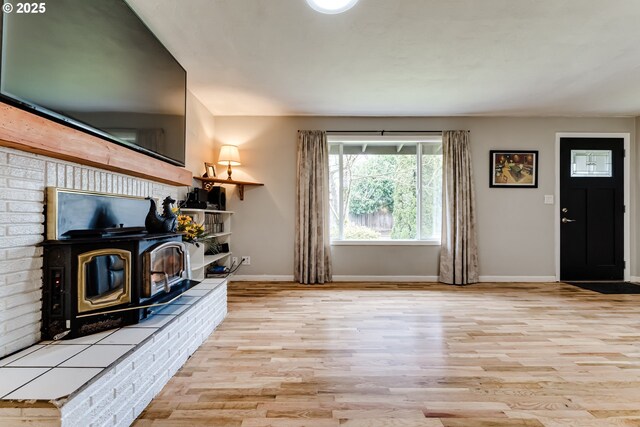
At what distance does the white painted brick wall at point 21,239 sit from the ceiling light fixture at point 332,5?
176 cm

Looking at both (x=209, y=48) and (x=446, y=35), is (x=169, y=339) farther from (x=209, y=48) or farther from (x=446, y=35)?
(x=446, y=35)

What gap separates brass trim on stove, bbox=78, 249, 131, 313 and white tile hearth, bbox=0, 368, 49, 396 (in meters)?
0.34

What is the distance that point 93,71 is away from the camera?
158 cm

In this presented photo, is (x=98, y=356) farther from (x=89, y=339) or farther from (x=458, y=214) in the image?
(x=458, y=214)

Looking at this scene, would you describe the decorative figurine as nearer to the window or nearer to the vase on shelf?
the vase on shelf

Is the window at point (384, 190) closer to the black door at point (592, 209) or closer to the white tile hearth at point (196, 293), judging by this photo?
the black door at point (592, 209)

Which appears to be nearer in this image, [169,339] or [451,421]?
[451,421]

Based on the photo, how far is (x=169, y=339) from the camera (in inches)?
66.1

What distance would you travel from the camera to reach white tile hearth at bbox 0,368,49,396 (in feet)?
3.39

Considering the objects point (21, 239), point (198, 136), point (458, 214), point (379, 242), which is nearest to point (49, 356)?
point (21, 239)

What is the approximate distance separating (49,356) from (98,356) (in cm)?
20

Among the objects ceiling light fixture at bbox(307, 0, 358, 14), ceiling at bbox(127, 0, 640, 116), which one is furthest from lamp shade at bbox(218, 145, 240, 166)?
ceiling light fixture at bbox(307, 0, 358, 14)

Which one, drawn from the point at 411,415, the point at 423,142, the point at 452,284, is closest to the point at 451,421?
the point at 411,415

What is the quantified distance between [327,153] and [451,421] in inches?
132
